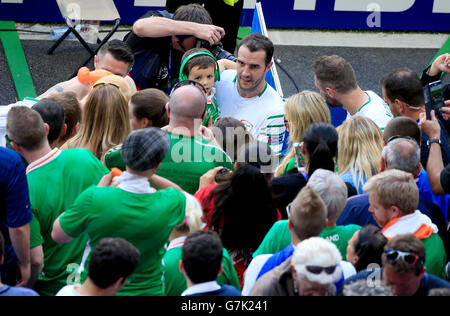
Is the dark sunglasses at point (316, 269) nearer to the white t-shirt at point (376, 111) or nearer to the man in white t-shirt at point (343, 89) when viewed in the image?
the white t-shirt at point (376, 111)

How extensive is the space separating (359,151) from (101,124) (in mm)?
1746

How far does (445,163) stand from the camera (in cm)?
→ 447

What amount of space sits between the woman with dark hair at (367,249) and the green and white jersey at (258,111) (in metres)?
1.99

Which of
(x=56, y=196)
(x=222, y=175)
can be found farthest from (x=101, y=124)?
(x=222, y=175)

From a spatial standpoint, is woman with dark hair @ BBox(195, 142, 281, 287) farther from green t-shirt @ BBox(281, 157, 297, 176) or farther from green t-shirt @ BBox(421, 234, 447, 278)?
green t-shirt @ BBox(421, 234, 447, 278)

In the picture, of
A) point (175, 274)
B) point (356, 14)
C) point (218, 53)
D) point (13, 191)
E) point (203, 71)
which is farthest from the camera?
point (356, 14)

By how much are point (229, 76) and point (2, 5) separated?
4462 mm

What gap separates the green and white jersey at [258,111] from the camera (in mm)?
5285

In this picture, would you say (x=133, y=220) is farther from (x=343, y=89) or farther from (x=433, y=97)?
(x=343, y=89)

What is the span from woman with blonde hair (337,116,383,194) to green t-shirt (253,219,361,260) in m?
0.72

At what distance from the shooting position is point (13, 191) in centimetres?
317

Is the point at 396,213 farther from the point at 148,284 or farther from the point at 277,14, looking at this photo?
the point at 277,14

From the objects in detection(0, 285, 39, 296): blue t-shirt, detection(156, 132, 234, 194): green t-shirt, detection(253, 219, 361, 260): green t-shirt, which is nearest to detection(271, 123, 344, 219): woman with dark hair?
detection(156, 132, 234, 194): green t-shirt

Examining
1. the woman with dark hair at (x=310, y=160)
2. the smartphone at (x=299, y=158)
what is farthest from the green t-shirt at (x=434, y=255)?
the smartphone at (x=299, y=158)
